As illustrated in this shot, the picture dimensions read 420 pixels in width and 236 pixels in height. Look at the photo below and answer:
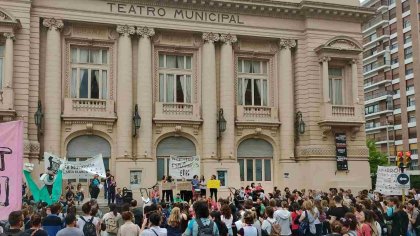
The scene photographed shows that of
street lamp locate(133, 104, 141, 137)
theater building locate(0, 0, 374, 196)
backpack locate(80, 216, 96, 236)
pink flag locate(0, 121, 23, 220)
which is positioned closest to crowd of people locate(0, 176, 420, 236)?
backpack locate(80, 216, 96, 236)

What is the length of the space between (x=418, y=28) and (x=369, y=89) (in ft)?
60.7

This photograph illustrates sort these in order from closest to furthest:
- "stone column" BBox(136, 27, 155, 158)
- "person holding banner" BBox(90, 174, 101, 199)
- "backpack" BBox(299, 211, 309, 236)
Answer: "backpack" BBox(299, 211, 309, 236)
"person holding banner" BBox(90, 174, 101, 199)
"stone column" BBox(136, 27, 155, 158)

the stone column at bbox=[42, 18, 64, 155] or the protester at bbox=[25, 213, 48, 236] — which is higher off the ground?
the stone column at bbox=[42, 18, 64, 155]

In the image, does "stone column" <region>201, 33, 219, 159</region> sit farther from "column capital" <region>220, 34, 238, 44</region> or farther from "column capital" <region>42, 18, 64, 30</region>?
"column capital" <region>42, 18, 64, 30</region>

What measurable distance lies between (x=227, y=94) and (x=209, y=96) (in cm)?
118

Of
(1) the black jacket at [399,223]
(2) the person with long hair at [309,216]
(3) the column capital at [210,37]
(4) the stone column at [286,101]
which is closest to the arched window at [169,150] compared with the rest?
(4) the stone column at [286,101]

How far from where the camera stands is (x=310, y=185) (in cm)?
3441

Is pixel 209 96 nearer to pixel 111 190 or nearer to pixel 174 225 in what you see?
pixel 111 190

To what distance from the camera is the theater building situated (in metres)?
30.4

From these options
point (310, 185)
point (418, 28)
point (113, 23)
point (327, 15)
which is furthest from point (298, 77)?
point (418, 28)

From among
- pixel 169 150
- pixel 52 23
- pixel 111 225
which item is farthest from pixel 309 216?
pixel 52 23

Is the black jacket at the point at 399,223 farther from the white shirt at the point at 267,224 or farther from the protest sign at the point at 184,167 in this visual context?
the protest sign at the point at 184,167

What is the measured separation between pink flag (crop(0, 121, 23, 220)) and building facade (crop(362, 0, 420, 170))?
229 feet

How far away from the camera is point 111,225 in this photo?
13.1 m
